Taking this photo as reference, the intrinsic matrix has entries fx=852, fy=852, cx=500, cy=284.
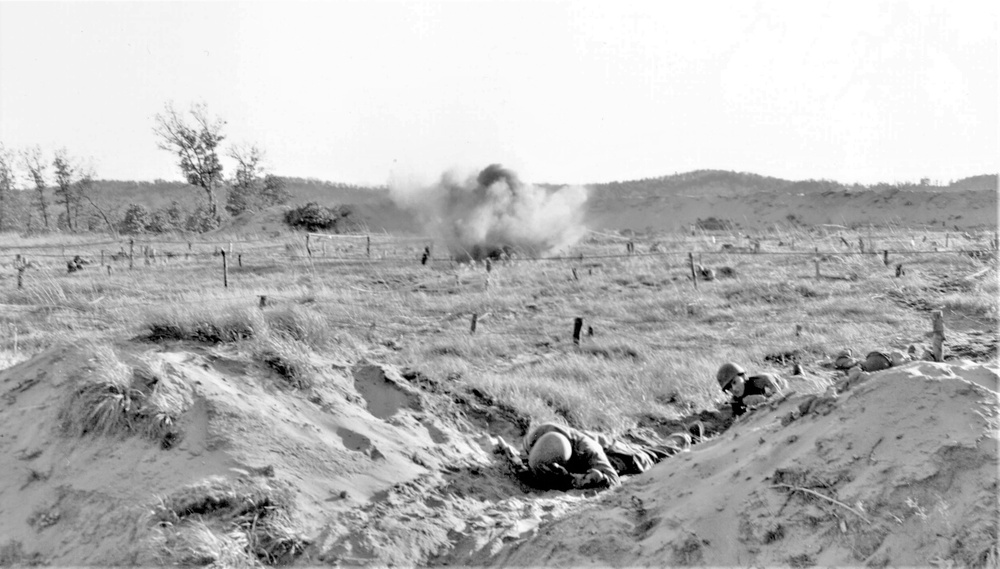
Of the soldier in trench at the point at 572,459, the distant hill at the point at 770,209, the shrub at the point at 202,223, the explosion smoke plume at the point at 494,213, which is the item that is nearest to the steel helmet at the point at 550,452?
the soldier in trench at the point at 572,459

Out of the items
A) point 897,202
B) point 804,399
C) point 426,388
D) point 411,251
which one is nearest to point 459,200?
point 411,251

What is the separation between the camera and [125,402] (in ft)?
20.3

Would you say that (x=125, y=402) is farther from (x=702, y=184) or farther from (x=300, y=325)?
(x=702, y=184)

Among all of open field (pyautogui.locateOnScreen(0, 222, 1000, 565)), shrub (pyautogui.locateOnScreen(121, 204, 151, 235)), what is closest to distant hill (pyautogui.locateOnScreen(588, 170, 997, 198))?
shrub (pyautogui.locateOnScreen(121, 204, 151, 235))

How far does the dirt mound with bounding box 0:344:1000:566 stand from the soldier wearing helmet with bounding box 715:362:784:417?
6.26 ft

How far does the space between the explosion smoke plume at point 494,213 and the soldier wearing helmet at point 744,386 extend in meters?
20.0

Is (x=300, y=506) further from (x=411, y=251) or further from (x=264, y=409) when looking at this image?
(x=411, y=251)

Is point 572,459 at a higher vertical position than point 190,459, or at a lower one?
lower

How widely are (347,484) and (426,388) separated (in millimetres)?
2261

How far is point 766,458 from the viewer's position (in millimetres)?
5559

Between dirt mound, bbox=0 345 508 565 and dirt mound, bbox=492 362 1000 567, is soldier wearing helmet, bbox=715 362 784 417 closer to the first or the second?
dirt mound, bbox=492 362 1000 567

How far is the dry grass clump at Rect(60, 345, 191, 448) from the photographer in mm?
6117

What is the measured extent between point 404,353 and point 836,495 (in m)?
7.73

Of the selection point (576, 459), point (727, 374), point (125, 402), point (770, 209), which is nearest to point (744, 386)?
point (727, 374)
